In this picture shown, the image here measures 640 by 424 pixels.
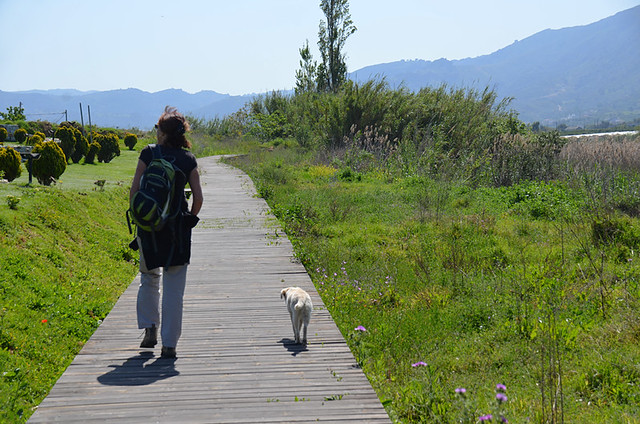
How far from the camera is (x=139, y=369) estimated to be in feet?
14.5

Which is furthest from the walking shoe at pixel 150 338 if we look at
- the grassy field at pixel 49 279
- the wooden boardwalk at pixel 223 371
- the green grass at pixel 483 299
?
the green grass at pixel 483 299

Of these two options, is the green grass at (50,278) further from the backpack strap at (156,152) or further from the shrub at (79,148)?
the shrub at (79,148)

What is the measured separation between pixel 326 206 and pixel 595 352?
865 cm

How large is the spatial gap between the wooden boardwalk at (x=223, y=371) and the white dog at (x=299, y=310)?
0.14 meters

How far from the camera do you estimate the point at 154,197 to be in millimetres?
4270

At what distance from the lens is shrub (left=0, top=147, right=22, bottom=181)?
12265 millimetres

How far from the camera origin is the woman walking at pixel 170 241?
4.41 metres

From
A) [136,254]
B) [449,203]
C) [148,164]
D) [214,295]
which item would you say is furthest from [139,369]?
[449,203]

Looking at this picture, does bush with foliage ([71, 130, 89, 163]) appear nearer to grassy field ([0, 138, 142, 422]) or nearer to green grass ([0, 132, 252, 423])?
green grass ([0, 132, 252, 423])

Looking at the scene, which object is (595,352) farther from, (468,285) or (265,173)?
(265,173)

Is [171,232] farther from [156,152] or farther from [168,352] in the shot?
[168,352]

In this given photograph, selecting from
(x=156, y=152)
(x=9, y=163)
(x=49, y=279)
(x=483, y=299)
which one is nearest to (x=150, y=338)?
(x=156, y=152)

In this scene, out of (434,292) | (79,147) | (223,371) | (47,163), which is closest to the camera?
(223,371)

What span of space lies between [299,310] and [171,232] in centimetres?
125
